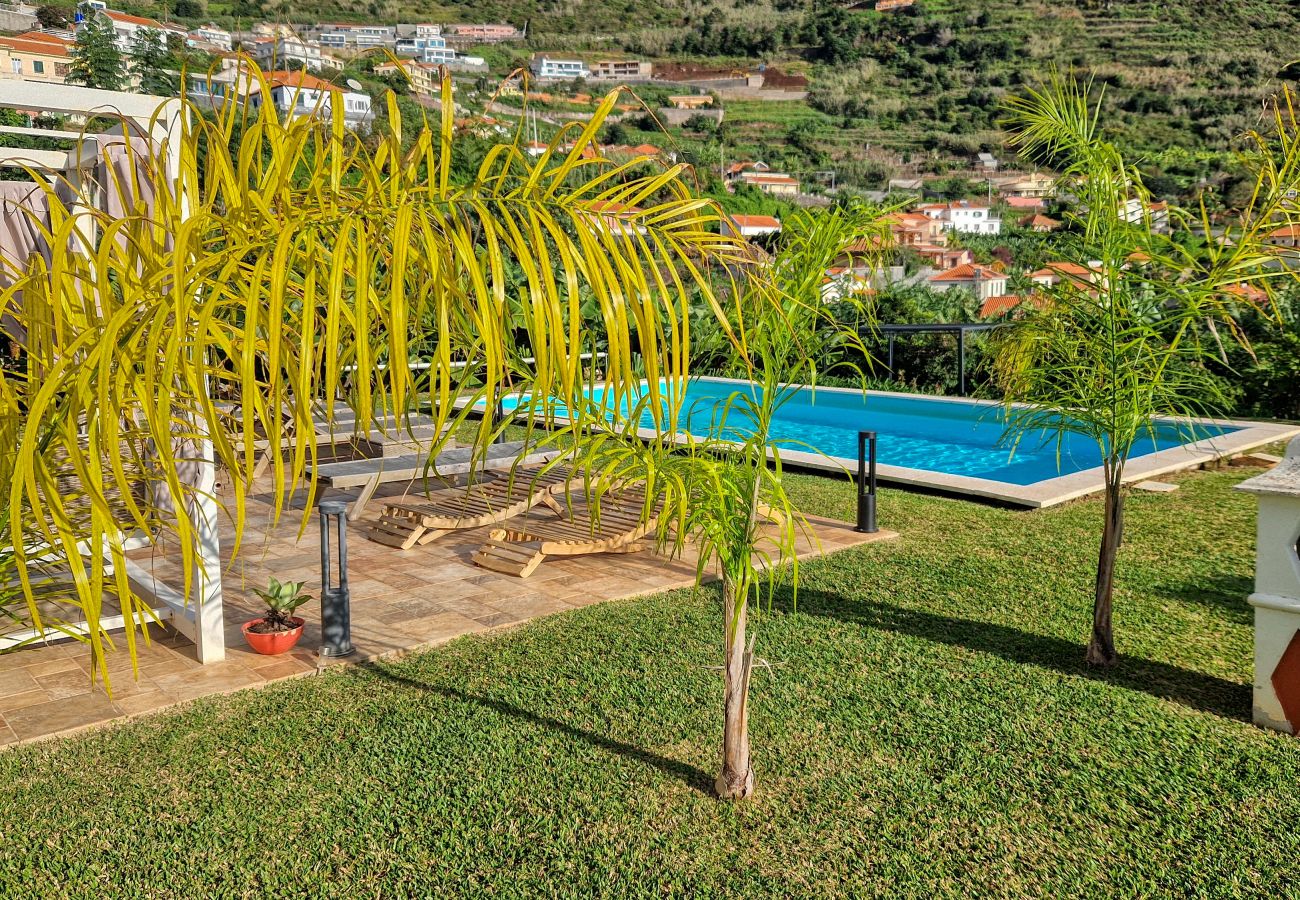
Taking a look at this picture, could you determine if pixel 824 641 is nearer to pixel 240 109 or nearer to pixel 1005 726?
pixel 1005 726

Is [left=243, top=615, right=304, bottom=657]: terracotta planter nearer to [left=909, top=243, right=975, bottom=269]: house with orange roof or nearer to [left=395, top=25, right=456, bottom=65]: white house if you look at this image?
[left=909, top=243, right=975, bottom=269]: house with orange roof

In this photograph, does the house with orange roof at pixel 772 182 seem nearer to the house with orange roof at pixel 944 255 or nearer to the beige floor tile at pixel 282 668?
the house with orange roof at pixel 944 255

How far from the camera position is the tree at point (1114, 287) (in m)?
4.20

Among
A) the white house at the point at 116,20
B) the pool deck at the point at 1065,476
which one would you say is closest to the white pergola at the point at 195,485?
the pool deck at the point at 1065,476

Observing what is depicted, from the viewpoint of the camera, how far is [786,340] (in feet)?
10.6

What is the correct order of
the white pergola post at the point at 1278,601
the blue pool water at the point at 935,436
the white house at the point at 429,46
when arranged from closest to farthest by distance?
the white pergola post at the point at 1278,601 → the blue pool water at the point at 935,436 → the white house at the point at 429,46

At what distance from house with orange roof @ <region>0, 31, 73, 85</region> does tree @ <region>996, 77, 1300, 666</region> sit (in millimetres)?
73869

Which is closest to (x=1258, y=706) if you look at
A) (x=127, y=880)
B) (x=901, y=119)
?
(x=127, y=880)

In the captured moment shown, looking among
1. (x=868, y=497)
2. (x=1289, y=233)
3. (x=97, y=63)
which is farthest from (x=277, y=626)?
(x=97, y=63)

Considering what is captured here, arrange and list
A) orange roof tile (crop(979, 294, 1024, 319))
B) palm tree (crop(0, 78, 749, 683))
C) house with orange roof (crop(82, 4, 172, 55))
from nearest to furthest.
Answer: palm tree (crop(0, 78, 749, 683))
orange roof tile (crop(979, 294, 1024, 319))
house with orange roof (crop(82, 4, 172, 55))

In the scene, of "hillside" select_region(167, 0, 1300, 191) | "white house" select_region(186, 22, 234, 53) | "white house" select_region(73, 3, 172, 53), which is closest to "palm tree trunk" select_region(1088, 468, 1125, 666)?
"hillside" select_region(167, 0, 1300, 191)

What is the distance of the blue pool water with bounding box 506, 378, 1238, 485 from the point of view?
1227 cm

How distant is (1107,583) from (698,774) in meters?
2.27

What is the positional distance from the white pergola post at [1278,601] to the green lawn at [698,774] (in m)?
0.17
